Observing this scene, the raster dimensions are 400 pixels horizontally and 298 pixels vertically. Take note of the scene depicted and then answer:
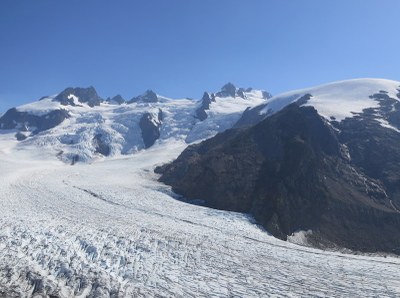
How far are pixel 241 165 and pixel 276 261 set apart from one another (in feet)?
89.9

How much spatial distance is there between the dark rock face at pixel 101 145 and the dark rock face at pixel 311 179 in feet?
199

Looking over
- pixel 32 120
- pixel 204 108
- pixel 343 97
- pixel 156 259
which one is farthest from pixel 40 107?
pixel 156 259

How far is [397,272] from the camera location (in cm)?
2400

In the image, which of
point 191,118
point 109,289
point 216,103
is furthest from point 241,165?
point 216,103

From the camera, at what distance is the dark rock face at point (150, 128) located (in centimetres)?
13420

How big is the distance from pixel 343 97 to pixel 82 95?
425 ft

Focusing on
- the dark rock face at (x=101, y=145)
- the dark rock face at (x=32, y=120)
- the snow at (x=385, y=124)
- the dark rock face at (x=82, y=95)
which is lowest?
the dark rock face at (x=101, y=145)

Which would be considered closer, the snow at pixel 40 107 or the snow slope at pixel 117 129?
the snow slope at pixel 117 129

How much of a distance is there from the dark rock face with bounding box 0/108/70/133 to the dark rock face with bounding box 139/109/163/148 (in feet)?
106

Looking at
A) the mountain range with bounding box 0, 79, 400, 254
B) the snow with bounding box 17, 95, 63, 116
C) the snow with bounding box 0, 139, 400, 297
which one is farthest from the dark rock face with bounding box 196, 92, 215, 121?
the snow with bounding box 0, 139, 400, 297

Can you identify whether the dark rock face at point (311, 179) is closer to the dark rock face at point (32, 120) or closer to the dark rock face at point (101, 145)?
the dark rock face at point (101, 145)

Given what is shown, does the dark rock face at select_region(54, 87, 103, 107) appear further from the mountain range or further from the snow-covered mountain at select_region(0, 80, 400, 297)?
the mountain range

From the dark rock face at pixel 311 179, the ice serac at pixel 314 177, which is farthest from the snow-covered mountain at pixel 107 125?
the dark rock face at pixel 311 179

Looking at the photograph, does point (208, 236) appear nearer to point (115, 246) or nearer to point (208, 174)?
point (115, 246)
